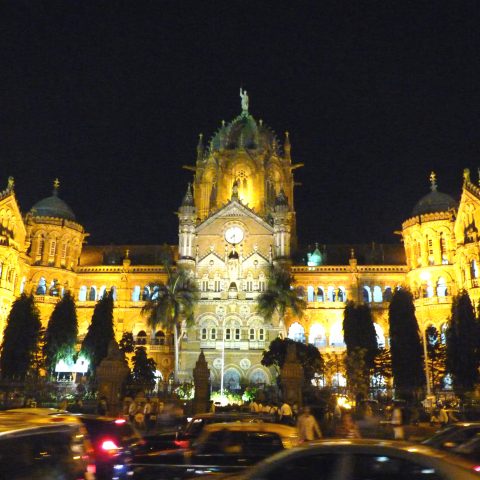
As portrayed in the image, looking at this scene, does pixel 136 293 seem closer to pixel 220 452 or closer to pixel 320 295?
pixel 320 295

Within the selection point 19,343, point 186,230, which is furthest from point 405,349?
point 19,343

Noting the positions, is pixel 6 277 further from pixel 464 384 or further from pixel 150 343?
pixel 464 384

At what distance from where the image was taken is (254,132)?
77.3m

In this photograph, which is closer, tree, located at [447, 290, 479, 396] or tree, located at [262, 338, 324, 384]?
tree, located at [447, 290, 479, 396]

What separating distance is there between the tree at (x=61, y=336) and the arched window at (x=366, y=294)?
109ft

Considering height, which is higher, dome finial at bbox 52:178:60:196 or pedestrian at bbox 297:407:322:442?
dome finial at bbox 52:178:60:196

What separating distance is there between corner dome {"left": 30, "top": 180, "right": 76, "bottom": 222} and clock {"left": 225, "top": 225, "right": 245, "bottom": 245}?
2013 centimetres

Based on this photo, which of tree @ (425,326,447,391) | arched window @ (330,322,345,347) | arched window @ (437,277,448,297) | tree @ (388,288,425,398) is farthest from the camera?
arched window @ (330,322,345,347)

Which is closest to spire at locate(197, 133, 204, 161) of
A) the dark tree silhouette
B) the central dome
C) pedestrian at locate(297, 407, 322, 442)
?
the central dome

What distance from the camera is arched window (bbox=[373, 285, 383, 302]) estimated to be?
65.0m

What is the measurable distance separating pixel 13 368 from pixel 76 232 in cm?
2288

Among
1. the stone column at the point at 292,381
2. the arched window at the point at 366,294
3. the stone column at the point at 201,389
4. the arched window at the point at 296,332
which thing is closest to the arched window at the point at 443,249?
the arched window at the point at 366,294

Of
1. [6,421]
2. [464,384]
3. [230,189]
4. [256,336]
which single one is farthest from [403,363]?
[6,421]

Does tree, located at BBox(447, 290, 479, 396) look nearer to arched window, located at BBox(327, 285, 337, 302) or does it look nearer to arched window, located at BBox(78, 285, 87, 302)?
arched window, located at BBox(327, 285, 337, 302)
